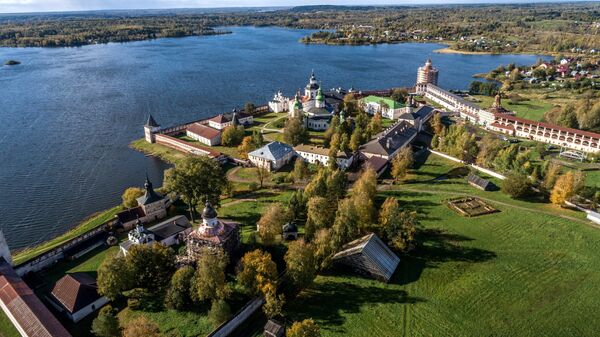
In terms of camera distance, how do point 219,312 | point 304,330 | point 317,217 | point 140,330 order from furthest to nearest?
point 317,217
point 219,312
point 304,330
point 140,330

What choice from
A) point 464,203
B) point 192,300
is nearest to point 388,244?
point 464,203

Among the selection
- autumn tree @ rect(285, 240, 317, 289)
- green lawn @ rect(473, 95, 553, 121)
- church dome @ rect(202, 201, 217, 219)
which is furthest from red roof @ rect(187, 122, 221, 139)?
green lawn @ rect(473, 95, 553, 121)

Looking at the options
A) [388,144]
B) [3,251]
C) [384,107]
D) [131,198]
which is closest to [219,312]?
[3,251]

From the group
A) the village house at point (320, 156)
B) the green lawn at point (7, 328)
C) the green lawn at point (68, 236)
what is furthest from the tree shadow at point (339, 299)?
the village house at point (320, 156)

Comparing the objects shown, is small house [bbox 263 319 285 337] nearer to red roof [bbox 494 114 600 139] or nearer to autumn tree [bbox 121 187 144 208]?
autumn tree [bbox 121 187 144 208]

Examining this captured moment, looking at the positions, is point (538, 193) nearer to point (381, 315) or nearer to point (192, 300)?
point (381, 315)

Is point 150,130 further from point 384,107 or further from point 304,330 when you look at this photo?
point 304,330
